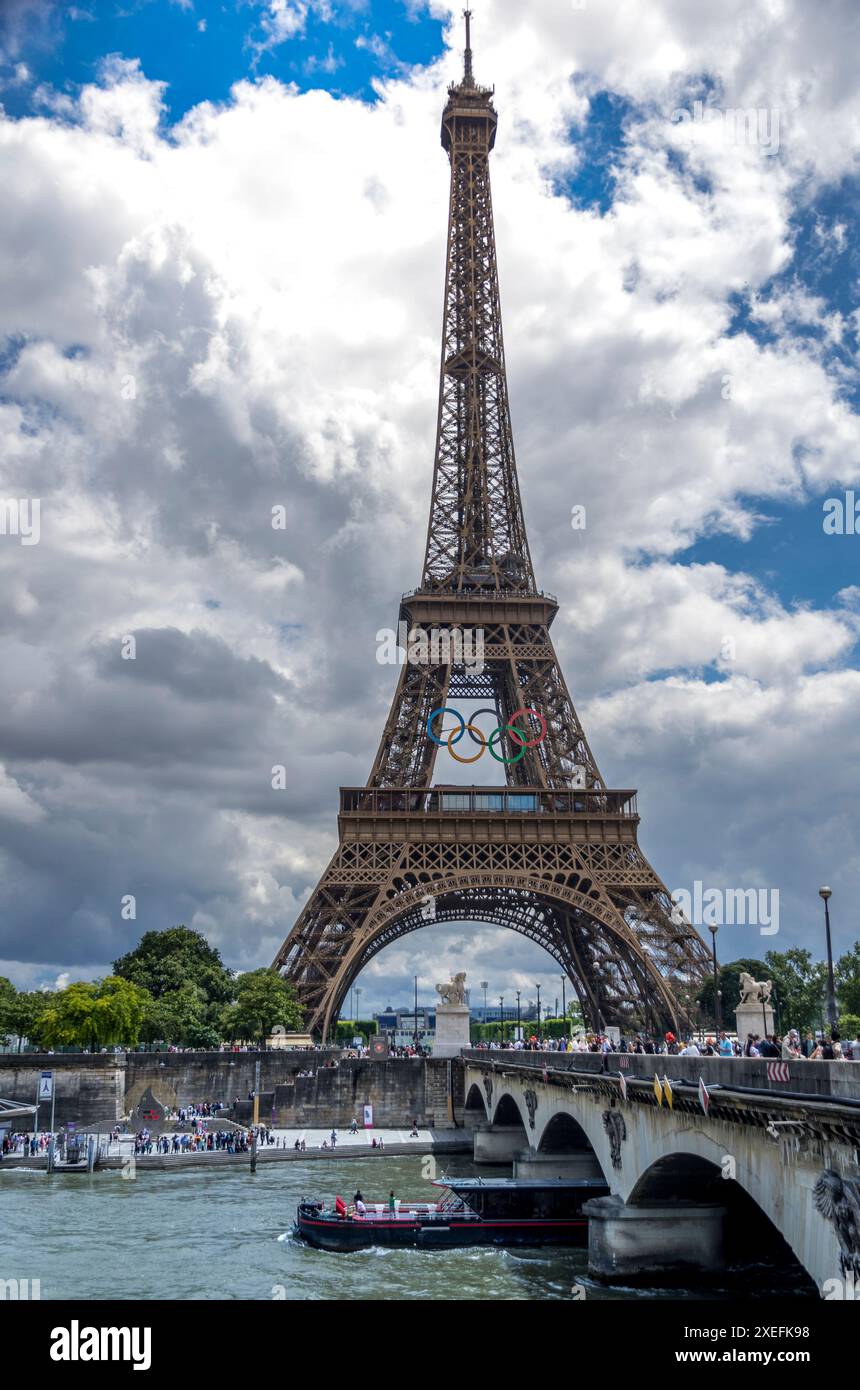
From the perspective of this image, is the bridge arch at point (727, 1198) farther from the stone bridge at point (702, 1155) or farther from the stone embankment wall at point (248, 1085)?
the stone embankment wall at point (248, 1085)

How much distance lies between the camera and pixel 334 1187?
174 ft

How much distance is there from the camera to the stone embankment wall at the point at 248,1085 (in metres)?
74.1

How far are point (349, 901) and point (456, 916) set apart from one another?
18.0 meters

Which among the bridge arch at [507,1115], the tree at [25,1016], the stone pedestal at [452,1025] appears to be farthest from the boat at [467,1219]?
the tree at [25,1016]

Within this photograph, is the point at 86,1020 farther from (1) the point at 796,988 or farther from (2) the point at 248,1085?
(1) the point at 796,988

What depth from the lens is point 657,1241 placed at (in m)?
32.5

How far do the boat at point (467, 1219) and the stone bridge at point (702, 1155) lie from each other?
2.63m

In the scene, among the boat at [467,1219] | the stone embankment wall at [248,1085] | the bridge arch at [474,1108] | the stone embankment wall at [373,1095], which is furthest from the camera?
the stone embankment wall at [248,1085]

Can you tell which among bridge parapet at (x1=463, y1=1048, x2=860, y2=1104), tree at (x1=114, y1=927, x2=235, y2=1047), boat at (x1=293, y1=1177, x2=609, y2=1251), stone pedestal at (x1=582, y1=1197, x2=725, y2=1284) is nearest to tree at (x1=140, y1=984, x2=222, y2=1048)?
tree at (x1=114, y1=927, x2=235, y2=1047)

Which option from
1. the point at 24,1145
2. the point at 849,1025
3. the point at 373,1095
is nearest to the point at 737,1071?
the point at 24,1145

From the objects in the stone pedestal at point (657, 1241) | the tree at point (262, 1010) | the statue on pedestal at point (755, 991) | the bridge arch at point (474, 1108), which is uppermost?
the statue on pedestal at point (755, 991)

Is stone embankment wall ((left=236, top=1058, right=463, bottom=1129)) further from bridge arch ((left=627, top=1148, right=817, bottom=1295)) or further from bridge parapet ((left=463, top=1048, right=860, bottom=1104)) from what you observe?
bridge arch ((left=627, top=1148, right=817, bottom=1295))

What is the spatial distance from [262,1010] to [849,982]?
1696 inches
